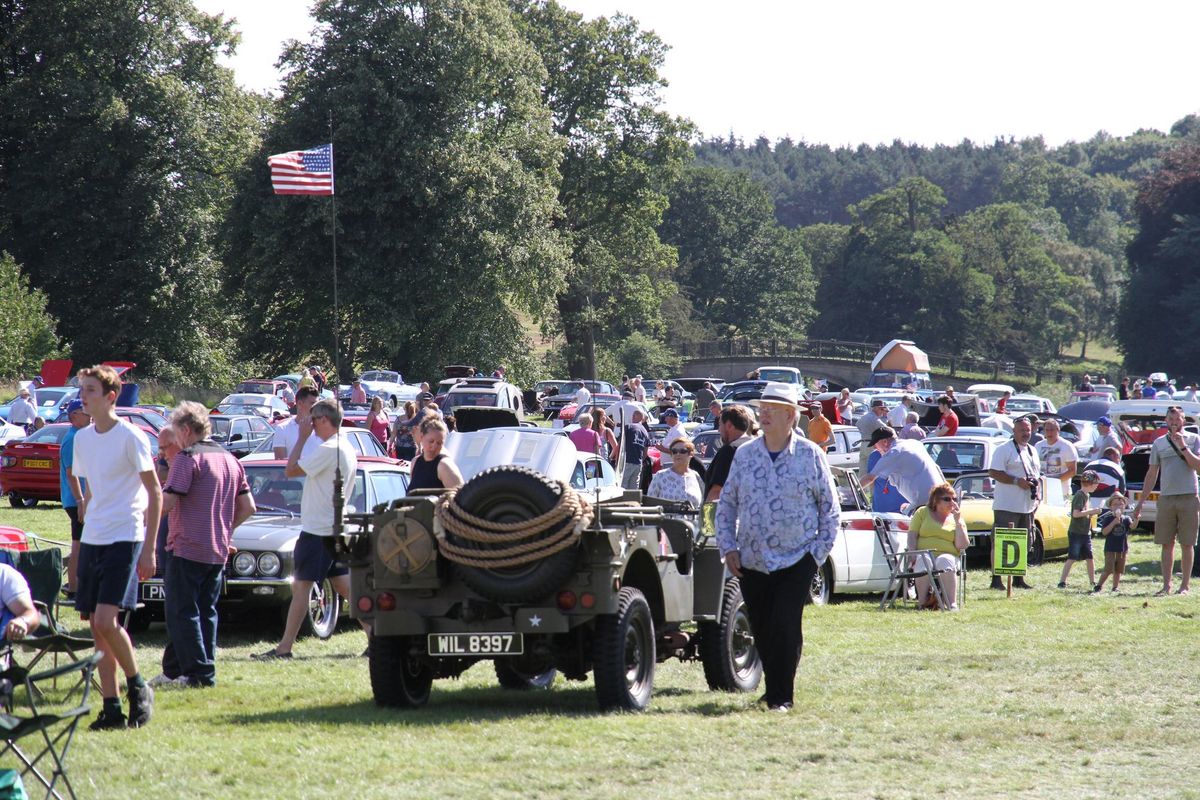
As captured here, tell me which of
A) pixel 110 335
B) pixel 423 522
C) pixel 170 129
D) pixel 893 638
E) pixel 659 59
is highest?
pixel 659 59

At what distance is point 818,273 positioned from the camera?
131375 millimetres

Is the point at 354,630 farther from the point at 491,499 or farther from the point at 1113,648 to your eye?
the point at 1113,648

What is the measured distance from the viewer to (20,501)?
24.9m

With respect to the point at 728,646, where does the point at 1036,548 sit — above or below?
below

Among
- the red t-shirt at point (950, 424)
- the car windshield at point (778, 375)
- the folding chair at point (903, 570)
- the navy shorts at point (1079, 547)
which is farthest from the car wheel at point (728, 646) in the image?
the car windshield at point (778, 375)

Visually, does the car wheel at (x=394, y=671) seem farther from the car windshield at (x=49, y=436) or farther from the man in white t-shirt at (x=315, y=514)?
the car windshield at (x=49, y=436)

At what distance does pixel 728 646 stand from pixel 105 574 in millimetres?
4002

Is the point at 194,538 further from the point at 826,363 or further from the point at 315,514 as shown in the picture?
the point at 826,363

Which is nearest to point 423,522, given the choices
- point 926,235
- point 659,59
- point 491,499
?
point 491,499

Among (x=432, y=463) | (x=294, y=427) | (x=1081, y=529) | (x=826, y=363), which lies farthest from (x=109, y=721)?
(x=826, y=363)

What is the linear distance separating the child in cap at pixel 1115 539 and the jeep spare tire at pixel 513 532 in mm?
9906

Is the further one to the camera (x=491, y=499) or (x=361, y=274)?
(x=361, y=274)

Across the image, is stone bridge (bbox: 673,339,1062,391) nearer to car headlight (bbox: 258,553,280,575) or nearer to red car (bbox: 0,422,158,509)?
red car (bbox: 0,422,158,509)

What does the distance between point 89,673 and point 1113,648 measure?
27.6 feet
